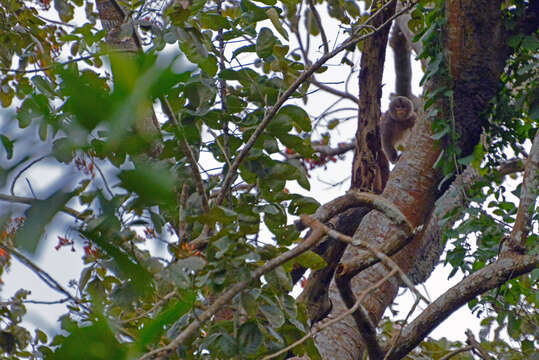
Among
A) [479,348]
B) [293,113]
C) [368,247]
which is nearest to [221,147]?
[293,113]

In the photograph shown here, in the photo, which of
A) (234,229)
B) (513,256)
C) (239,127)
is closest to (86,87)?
(234,229)

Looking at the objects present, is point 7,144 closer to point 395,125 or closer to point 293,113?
point 293,113

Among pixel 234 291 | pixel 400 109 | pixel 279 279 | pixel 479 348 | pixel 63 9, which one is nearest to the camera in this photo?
pixel 234 291

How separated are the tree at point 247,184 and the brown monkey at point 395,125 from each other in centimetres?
274

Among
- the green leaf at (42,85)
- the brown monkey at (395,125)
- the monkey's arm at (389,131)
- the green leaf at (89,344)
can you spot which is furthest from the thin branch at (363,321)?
the monkey's arm at (389,131)

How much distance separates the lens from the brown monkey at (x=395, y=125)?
20.1 ft

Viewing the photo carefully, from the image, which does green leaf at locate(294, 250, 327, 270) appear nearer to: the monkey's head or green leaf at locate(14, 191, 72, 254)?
green leaf at locate(14, 191, 72, 254)

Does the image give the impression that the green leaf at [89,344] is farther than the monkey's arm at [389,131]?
No

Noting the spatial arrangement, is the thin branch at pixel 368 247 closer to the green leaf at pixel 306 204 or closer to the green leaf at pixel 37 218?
the green leaf at pixel 306 204

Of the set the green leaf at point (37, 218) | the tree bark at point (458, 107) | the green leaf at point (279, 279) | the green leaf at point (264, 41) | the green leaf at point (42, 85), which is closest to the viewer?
the green leaf at point (37, 218)

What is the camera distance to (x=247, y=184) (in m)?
1.90

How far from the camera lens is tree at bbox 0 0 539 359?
1.40 feet

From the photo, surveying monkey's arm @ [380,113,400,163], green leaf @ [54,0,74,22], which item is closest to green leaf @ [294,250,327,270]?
green leaf @ [54,0,74,22]

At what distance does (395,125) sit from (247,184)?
4.80m
